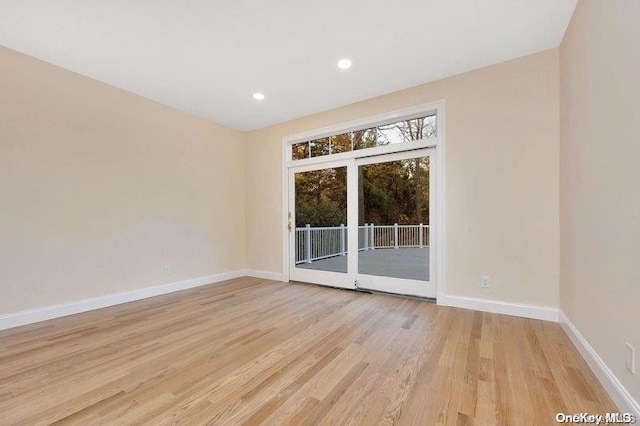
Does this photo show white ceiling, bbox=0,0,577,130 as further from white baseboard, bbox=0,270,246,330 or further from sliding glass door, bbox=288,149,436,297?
white baseboard, bbox=0,270,246,330

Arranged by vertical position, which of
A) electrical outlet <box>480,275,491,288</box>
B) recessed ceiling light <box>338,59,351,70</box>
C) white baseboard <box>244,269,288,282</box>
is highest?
recessed ceiling light <box>338,59,351,70</box>

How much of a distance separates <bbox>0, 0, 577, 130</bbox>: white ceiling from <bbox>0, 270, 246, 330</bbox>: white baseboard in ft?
8.69

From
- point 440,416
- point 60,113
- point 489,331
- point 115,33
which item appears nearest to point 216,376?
point 440,416

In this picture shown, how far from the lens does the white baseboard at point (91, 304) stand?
2732 mm

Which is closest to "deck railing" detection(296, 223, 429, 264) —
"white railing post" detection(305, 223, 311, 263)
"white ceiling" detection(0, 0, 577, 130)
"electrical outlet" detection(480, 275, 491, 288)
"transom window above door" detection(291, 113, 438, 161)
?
"white railing post" detection(305, 223, 311, 263)

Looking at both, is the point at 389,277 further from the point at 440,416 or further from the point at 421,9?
the point at 421,9

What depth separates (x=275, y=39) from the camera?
259cm

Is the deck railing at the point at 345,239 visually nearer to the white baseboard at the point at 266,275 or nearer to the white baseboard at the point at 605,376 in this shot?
the white baseboard at the point at 266,275

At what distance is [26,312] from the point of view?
9.16 feet

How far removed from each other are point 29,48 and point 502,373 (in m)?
4.98

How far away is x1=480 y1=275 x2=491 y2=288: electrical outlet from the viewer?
3020 mm

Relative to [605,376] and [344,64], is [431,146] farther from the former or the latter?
[605,376]

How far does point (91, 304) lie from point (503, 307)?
4659 millimetres

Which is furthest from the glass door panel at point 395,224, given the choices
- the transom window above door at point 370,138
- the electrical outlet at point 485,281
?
the electrical outlet at point 485,281
